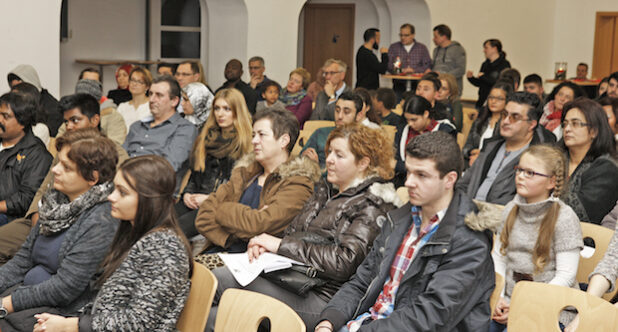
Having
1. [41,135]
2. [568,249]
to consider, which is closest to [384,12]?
[41,135]

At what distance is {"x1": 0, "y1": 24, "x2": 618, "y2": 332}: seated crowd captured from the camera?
2.31 meters

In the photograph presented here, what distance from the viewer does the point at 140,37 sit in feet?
35.1

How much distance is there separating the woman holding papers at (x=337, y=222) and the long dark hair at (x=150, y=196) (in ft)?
1.69

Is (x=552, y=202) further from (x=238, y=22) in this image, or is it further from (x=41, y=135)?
(x=238, y=22)

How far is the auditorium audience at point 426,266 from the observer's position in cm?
228

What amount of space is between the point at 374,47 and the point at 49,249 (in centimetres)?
708

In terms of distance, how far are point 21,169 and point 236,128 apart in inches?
50.9

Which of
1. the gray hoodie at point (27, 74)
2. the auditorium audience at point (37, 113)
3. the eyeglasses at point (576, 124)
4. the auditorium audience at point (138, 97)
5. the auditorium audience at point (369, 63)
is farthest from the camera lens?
the auditorium audience at point (369, 63)

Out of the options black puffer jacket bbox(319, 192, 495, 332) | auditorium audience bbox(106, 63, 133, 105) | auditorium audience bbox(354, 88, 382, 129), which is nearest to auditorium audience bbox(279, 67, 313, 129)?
auditorium audience bbox(106, 63, 133, 105)

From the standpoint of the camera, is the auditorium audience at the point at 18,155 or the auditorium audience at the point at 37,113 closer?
the auditorium audience at the point at 18,155

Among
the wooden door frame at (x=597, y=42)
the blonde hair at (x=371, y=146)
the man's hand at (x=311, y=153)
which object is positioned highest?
the wooden door frame at (x=597, y=42)

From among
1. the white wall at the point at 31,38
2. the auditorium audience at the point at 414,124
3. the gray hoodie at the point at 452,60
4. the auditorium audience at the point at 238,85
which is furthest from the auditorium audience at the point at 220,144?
the gray hoodie at the point at 452,60

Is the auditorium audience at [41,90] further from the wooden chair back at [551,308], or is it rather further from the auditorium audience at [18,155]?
the wooden chair back at [551,308]

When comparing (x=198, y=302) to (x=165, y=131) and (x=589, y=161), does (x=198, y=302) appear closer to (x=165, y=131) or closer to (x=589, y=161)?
(x=589, y=161)
